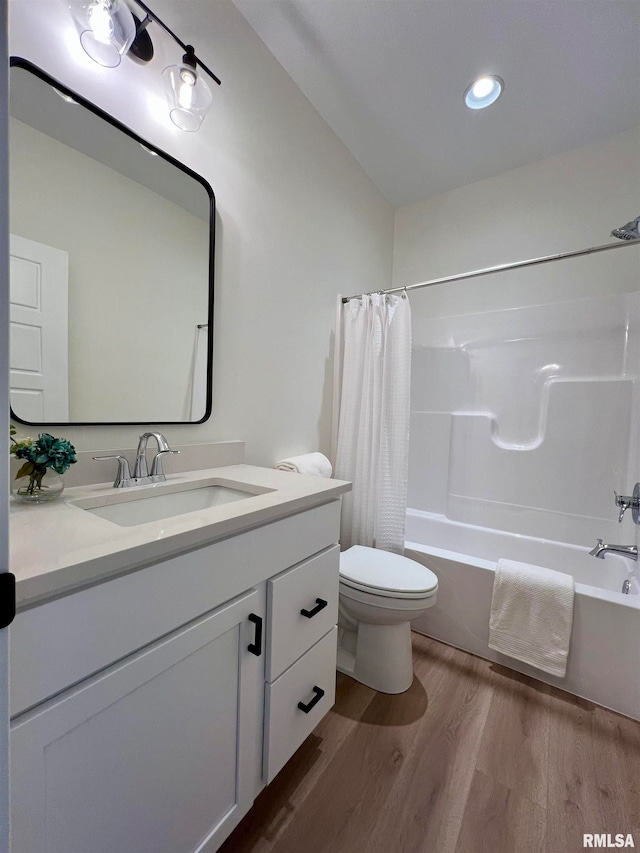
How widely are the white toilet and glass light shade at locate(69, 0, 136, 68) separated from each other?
1.73m

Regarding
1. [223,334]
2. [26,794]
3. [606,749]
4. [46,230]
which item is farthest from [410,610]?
[46,230]

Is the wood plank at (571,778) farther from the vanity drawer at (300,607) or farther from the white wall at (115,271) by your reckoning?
the white wall at (115,271)

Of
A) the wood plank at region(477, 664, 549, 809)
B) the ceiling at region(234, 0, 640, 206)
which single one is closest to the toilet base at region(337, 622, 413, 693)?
the wood plank at region(477, 664, 549, 809)

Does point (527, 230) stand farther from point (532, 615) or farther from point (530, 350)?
point (532, 615)

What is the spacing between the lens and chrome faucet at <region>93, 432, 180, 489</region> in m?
1.02

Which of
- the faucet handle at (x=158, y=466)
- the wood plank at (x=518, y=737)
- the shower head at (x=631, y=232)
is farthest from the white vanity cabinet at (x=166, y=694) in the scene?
the shower head at (x=631, y=232)

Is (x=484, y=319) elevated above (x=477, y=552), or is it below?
above

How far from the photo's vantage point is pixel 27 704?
0.48 m

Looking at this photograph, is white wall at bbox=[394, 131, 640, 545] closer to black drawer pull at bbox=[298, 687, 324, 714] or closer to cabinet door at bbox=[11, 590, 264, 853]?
black drawer pull at bbox=[298, 687, 324, 714]

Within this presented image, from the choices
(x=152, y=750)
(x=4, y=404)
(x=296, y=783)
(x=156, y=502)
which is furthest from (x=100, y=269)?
(x=296, y=783)

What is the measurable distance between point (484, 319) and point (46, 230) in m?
2.23

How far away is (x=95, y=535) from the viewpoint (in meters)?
0.63

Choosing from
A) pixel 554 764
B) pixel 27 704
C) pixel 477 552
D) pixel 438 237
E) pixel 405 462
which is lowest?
pixel 554 764

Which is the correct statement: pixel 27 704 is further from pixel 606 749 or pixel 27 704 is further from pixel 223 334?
pixel 606 749
